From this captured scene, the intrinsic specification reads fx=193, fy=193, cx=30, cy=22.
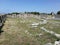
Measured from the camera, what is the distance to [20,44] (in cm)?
1634

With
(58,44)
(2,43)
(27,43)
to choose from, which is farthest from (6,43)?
(58,44)

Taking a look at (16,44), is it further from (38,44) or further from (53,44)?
(53,44)

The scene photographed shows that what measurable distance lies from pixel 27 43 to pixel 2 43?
7.12 ft

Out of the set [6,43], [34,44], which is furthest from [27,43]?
[6,43]

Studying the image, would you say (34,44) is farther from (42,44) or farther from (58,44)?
(58,44)

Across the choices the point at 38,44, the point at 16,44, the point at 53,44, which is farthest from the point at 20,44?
the point at 53,44

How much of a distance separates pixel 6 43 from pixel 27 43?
182cm

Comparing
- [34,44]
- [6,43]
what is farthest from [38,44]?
[6,43]

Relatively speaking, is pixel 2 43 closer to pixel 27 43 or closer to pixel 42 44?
pixel 27 43

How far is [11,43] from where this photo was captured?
657 inches

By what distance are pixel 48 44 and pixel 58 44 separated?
900mm

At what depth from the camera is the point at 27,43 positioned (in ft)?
55.3

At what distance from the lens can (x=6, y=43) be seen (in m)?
16.8

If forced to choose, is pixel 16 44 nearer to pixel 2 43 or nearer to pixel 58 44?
pixel 2 43
